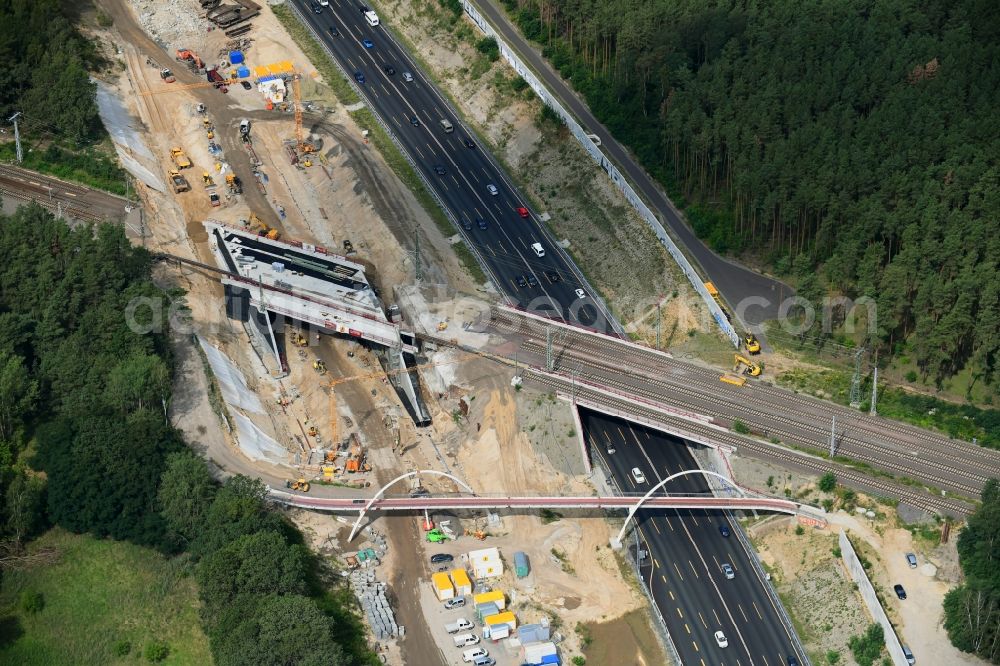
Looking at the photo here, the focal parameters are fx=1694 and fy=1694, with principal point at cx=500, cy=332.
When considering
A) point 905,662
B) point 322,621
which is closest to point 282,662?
point 322,621

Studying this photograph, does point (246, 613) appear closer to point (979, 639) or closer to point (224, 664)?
point (224, 664)

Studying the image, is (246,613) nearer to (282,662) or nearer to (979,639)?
(282,662)

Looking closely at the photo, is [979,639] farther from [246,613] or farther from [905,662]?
[246,613]

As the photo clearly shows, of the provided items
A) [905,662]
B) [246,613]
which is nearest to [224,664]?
[246,613]

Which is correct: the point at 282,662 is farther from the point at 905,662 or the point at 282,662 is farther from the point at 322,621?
the point at 905,662
